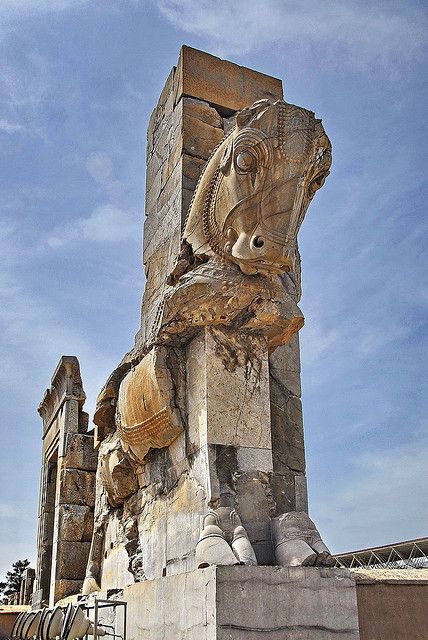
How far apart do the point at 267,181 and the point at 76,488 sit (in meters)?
4.81

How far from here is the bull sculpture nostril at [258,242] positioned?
5.53 metres

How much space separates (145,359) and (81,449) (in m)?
3.40

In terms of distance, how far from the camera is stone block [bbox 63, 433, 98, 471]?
891 centimetres

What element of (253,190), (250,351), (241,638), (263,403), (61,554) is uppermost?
(253,190)

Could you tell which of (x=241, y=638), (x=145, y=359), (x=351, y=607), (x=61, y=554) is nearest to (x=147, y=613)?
(x=241, y=638)

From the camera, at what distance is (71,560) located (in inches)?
332

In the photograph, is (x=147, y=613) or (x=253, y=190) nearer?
(x=147, y=613)

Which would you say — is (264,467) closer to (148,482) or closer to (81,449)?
(148,482)

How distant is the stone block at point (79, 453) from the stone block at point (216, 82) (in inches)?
166

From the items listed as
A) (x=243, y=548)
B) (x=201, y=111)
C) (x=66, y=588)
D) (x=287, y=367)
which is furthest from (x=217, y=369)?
(x=66, y=588)

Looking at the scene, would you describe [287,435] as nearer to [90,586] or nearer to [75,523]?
[90,586]

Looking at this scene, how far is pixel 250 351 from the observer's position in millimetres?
5637

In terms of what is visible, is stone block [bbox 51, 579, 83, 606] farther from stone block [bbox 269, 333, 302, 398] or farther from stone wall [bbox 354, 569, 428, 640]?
stone wall [bbox 354, 569, 428, 640]

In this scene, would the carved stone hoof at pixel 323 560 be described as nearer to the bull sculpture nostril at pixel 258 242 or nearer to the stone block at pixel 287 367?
the stone block at pixel 287 367
